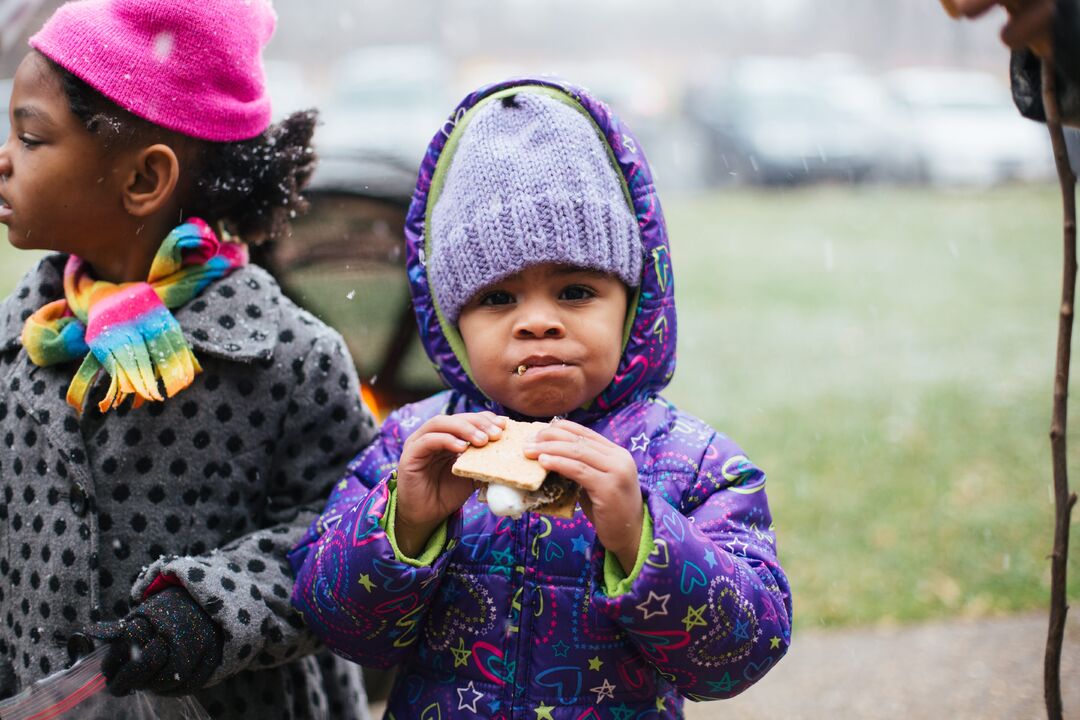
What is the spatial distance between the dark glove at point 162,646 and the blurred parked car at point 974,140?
15.4 m

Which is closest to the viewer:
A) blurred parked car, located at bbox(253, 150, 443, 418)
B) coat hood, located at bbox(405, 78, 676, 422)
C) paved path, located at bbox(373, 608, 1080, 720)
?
coat hood, located at bbox(405, 78, 676, 422)

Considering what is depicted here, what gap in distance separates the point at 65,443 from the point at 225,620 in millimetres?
465

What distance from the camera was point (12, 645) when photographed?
2230mm

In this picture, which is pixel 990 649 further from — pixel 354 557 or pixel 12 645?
pixel 12 645

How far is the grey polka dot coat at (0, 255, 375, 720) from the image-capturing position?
2.12 meters

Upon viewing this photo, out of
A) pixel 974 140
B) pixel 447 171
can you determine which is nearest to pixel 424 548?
pixel 447 171

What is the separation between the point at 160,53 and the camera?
2.15m

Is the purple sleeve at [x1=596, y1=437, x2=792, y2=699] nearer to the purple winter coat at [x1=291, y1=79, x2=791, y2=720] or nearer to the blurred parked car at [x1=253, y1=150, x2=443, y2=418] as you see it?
Result: the purple winter coat at [x1=291, y1=79, x2=791, y2=720]

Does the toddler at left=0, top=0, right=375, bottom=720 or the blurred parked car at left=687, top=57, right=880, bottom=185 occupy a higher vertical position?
the toddler at left=0, top=0, right=375, bottom=720

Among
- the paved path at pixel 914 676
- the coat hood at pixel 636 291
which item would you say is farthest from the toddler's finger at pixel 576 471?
the paved path at pixel 914 676

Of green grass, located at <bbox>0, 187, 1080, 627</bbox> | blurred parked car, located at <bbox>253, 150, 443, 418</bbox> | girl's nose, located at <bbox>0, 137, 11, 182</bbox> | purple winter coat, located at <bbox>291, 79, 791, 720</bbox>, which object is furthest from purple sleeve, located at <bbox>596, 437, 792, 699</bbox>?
green grass, located at <bbox>0, 187, 1080, 627</bbox>

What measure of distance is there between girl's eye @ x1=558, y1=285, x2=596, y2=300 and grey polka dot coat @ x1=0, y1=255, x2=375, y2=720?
23.3 inches

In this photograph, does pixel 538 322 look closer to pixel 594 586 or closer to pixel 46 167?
pixel 594 586

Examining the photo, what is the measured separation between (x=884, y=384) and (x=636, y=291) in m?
5.58
